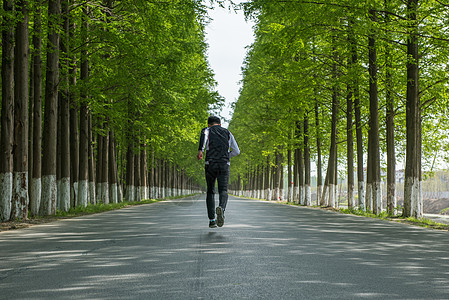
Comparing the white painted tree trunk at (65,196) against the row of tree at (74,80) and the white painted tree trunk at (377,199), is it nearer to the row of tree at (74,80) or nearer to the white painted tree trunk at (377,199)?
the row of tree at (74,80)

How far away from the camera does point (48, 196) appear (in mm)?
15703

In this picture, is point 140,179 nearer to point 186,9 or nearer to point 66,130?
point 66,130

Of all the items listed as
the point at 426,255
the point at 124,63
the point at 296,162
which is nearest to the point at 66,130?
the point at 124,63

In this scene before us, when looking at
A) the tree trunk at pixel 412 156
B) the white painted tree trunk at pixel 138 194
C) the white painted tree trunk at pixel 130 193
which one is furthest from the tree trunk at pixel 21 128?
the white painted tree trunk at pixel 138 194

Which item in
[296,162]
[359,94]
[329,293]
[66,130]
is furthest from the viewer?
[296,162]

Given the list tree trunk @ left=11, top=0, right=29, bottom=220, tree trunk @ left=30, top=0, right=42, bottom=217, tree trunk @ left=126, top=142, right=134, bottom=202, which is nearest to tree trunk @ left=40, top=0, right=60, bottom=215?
tree trunk @ left=30, top=0, right=42, bottom=217

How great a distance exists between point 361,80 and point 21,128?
1274cm

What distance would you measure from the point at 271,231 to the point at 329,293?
5.39m

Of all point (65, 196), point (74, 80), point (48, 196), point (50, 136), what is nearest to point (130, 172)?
point (74, 80)

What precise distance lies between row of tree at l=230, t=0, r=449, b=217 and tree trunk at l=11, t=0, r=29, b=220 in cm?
679

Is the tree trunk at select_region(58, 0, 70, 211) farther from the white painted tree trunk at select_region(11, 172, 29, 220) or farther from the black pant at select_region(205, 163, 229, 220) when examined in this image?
the black pant at select_region(205, 163, 229, 220)

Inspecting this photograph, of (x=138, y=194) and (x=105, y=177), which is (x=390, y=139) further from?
(x=138, y=194)

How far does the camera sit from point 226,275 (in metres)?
5.38

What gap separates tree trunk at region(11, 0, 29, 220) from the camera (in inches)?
531
